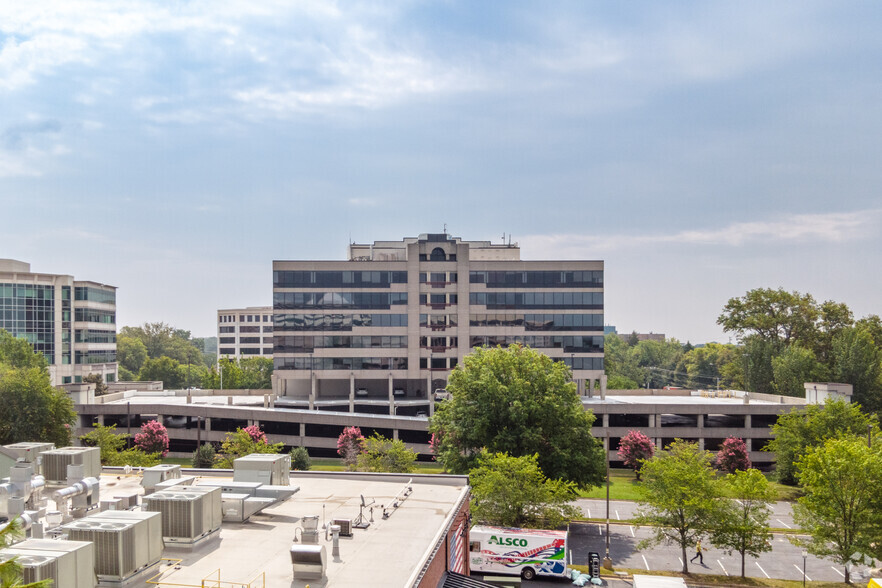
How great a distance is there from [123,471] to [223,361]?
96.5 m

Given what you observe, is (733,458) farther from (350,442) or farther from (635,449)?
(350,442)

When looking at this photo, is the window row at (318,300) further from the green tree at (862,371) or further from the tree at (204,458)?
the green tree at (862,371)

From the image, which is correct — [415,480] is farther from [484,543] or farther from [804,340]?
[804,340]

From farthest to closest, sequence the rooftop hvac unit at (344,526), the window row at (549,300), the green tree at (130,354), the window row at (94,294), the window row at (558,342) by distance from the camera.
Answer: the green tree at (130,354), the window row at (94,294), the window row at (549,300), the window row at (558,342), the rooftop hvac unit at (344,526)

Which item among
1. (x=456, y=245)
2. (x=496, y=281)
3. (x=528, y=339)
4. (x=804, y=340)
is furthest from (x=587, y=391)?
(x=804, y=340)

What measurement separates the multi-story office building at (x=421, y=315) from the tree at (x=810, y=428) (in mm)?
22606

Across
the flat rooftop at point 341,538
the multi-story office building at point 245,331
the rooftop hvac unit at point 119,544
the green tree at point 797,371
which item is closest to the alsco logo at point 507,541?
the flat rooftop at point 341,538

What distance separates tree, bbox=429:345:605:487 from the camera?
48156 mm

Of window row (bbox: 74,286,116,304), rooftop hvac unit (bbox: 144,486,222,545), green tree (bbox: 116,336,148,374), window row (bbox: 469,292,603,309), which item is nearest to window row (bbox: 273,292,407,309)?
window row (bbox: 469,292,603,309)

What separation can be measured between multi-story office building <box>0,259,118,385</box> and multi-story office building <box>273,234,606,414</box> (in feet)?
A: 115

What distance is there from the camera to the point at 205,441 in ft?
246

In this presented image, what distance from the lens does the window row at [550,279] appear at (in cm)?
8150

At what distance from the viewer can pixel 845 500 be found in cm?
3609

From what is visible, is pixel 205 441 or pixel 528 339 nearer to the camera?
pixel 205 441
